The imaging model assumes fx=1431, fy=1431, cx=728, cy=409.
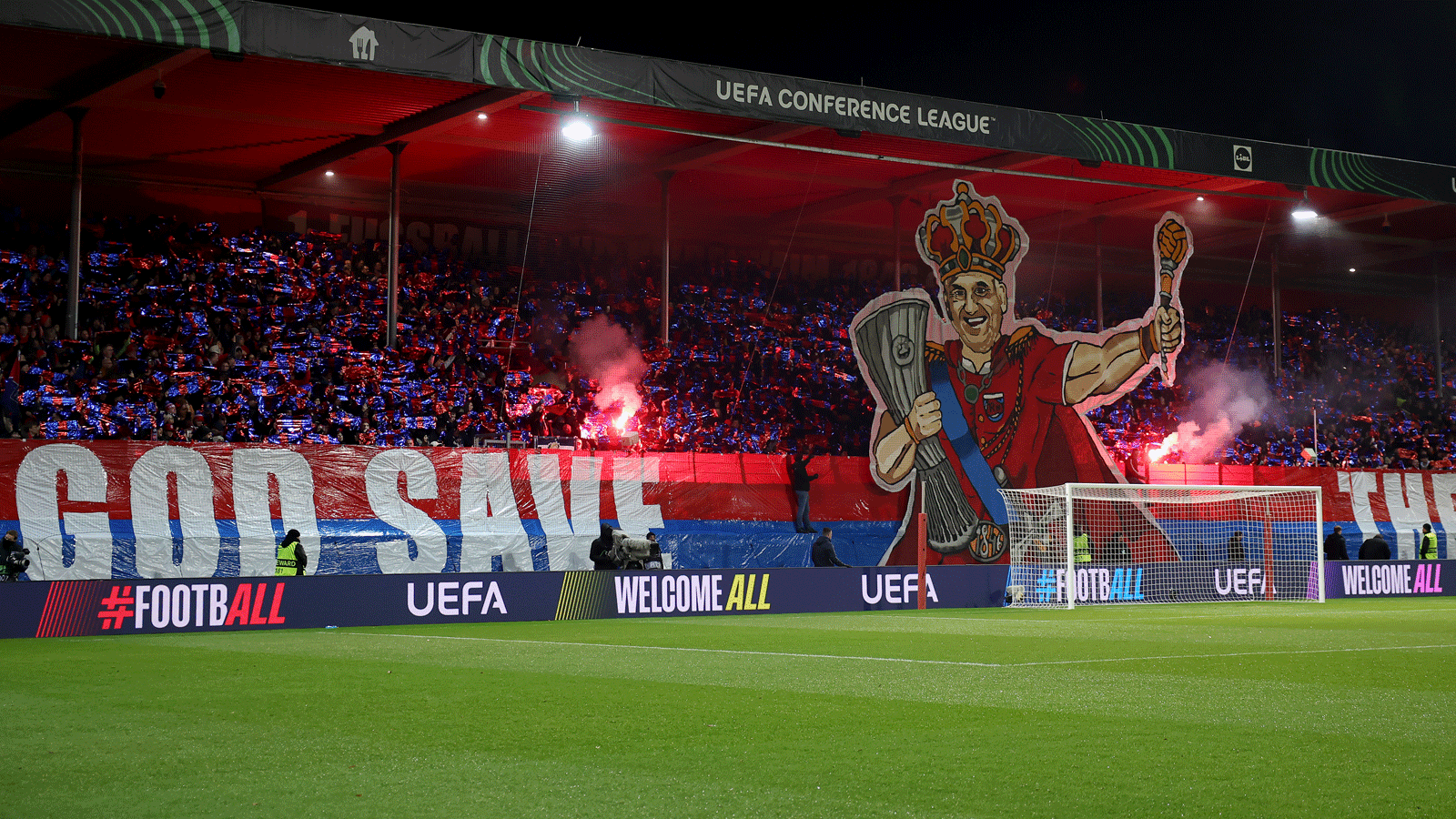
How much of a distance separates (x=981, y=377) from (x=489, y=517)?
33.9ft

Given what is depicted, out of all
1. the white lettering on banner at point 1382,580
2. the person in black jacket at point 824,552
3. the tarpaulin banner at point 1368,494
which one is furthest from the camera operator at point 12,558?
the white lettering on banner at point 1382,580

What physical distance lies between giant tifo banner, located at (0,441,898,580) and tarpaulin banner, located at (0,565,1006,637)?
2.45m

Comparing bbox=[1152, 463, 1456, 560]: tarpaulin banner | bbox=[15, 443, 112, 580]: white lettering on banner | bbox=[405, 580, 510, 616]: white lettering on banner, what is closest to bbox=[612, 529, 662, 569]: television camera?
bbox=[405, 580, 510, 616]: white lettering on banner

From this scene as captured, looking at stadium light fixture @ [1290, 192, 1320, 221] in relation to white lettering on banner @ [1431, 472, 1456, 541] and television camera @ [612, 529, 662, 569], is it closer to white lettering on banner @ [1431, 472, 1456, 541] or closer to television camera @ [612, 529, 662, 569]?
white lettering on banner @ [1431, 472, 1456, 541]

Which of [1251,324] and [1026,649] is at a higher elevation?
[1251,324]

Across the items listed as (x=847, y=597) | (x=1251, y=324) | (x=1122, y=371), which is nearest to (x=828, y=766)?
(x=847, y=597)

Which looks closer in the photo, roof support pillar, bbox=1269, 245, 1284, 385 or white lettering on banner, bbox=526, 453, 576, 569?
white lettering on banner, bbox=526, 453, 576, 569

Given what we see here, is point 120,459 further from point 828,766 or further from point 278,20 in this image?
point 828,766

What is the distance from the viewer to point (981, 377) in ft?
91.8

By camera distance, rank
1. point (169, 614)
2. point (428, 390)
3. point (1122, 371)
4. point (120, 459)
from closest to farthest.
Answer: point (169, 614)
point (120, 459)
point (428, 390)
point (1122, 371)

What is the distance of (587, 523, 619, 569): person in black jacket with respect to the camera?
22688mm

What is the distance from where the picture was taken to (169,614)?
1702 centimetres

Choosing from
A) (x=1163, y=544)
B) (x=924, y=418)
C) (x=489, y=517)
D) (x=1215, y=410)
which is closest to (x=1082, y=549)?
(x=1163, y=544)

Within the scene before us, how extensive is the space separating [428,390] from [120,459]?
6382 millimetres
